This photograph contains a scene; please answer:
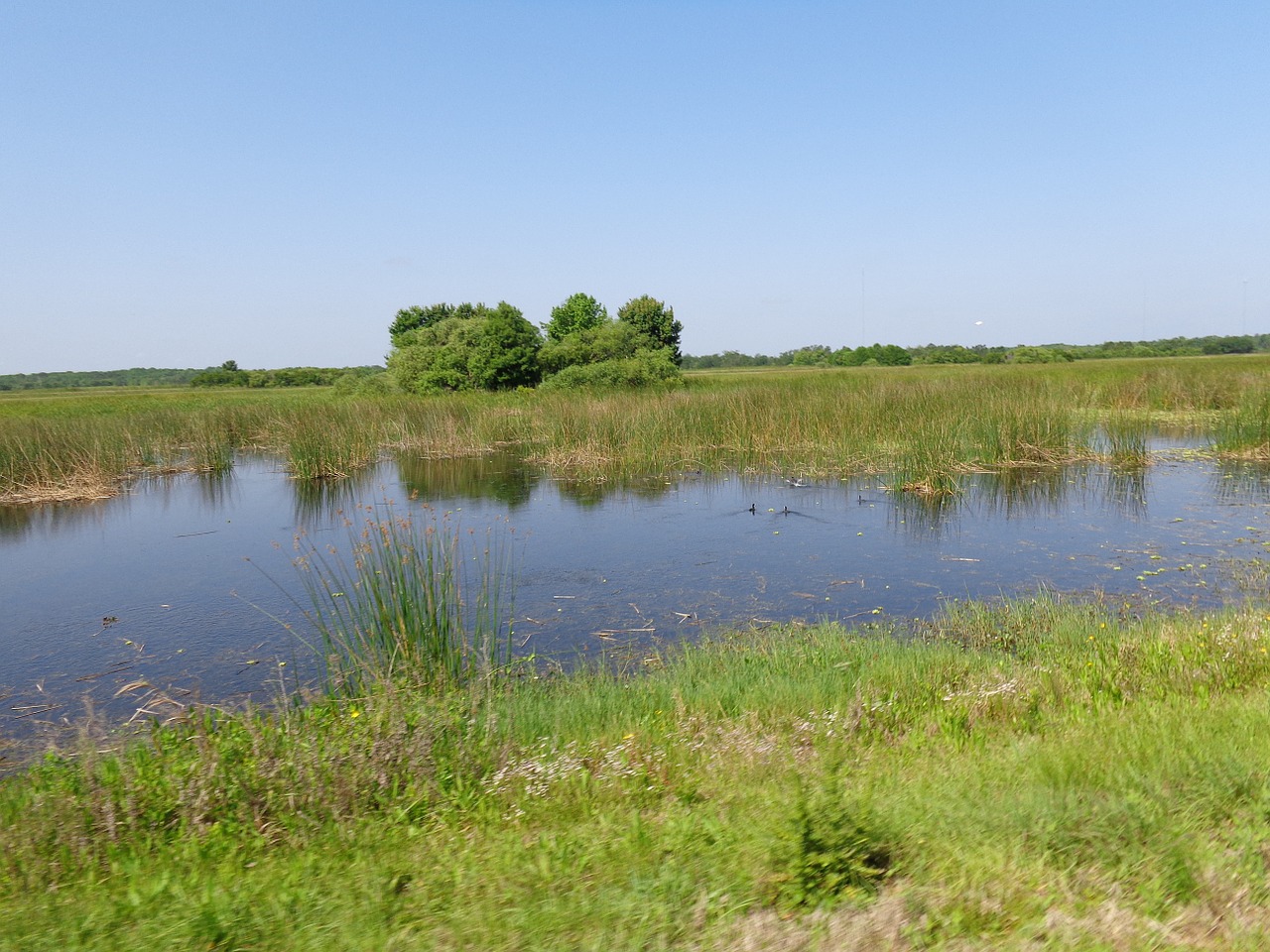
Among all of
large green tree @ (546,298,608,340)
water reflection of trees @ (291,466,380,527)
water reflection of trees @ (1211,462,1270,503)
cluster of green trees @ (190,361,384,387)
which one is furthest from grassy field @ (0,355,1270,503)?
cluster of green trees @ (190,361,384,387)

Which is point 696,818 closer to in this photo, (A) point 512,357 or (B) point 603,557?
(B) point 603,557

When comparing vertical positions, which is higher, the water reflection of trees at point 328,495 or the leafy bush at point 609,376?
the leafy bush at point 609,376

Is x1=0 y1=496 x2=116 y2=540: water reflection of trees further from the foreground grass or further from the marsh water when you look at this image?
the foreground grass

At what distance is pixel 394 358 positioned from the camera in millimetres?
28141

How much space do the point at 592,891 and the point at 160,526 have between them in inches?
396

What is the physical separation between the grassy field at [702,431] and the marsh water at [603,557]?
0.87 m

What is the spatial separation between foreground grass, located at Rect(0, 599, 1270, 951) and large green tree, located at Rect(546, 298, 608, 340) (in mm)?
32548

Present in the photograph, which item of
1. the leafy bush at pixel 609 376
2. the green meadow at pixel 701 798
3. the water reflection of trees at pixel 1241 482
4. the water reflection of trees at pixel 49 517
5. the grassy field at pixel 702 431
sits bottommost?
the green meadow at pixel 701 798

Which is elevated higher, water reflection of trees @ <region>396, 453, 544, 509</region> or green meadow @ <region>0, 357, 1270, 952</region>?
water reflection of trees @ <region>396, 453, 544, 509</region>

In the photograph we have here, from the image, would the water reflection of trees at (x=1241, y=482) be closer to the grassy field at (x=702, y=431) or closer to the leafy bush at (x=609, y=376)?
the grassy field at (x=702, y=431)

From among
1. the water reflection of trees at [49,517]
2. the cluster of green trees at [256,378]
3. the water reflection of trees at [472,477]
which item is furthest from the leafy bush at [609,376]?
the cluster of green trees at [256,378]

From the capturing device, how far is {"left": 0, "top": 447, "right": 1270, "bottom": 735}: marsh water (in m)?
6.00

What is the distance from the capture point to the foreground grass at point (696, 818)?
238cm

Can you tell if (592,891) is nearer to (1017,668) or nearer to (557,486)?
(1017,668)
